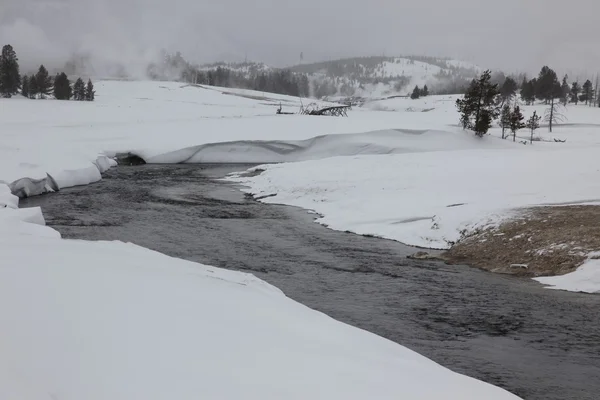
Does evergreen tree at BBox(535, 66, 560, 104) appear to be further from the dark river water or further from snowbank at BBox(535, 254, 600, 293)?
snowbank at BBox(535, 254, 600, 293)

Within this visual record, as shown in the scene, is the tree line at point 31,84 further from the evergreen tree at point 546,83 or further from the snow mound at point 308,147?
the evergreen tree at point 546,83

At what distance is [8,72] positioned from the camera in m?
79.6

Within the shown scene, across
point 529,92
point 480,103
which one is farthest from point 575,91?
point 480,103

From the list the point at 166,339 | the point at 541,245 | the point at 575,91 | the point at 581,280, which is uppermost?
the point at 575,91

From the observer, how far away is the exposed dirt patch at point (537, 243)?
13.4 m

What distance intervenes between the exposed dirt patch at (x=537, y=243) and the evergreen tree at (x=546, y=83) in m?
71.9

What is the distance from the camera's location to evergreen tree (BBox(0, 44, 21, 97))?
260 feet

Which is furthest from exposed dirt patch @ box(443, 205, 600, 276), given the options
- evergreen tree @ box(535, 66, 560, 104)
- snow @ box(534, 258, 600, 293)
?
evergreen tree @ box(535, 66, 560, 104)

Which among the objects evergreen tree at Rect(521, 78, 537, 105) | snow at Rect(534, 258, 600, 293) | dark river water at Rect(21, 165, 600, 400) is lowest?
dark river water at Rect(21, 165, 600, 400)

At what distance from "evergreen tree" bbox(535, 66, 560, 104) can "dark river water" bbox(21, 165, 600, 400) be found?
74262mm

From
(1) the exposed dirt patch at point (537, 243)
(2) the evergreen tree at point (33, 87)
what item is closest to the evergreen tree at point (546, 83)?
(1) the exposed dirt patch at point (537, 243)

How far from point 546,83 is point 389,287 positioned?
3457 inches

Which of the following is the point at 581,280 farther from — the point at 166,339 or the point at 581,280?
the point at 166,339

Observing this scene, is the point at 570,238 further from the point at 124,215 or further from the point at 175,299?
the point at 124,215
